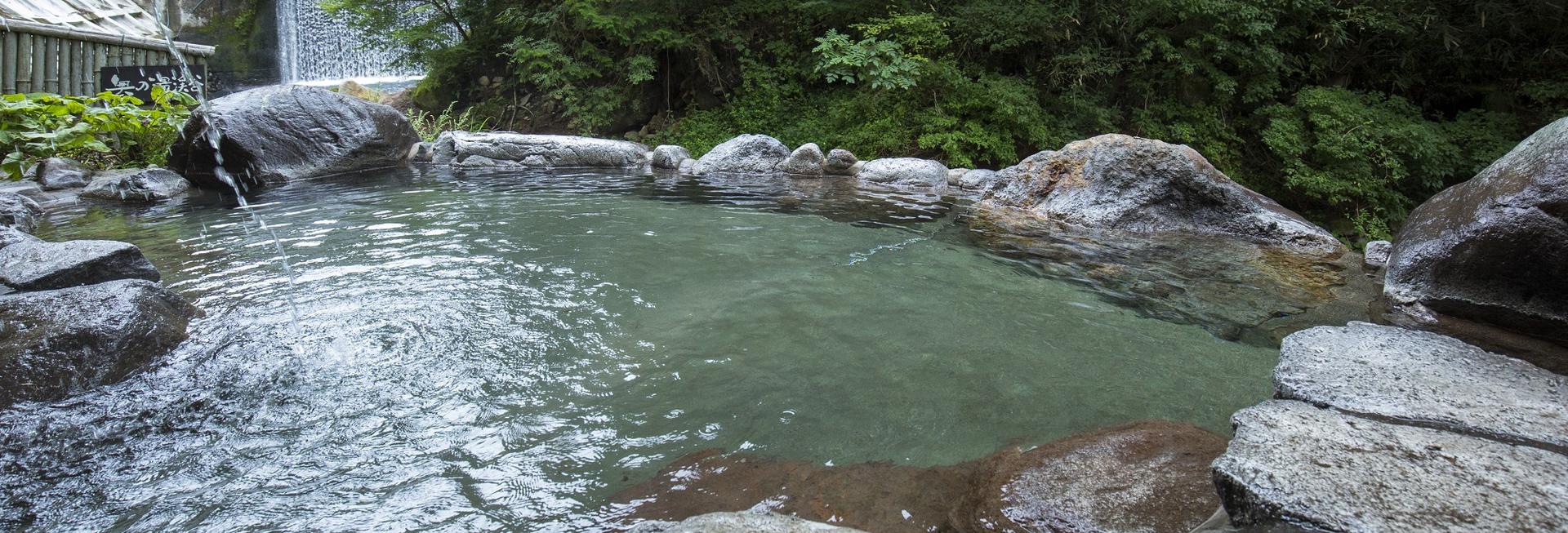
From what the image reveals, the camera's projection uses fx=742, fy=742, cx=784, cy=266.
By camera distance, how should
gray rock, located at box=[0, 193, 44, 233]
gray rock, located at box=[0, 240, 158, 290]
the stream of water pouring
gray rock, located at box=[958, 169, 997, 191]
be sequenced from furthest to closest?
gray rock, located at box=[958, 169, 997, 191]
gray rock, located at box=[0, 193, 44, 233]
the stream of water pouring
gray rock, located at box=[0, 240, 158, 290]

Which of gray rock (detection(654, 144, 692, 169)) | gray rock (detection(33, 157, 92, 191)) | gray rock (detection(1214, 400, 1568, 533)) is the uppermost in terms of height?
gray rock (detection(654, 144, 692, 169))

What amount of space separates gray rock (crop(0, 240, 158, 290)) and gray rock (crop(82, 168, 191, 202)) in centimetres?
431

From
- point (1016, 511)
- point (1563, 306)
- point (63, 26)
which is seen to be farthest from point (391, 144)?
point (1563, 306)

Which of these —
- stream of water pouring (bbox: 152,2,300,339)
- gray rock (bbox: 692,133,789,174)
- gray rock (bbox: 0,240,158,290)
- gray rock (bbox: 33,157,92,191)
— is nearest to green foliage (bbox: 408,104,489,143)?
stream of water pouring (bbox: 152,2,300,339)

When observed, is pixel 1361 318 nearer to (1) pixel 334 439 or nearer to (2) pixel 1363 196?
(1) pixel 334 439

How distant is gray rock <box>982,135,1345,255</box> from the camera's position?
18.8ft

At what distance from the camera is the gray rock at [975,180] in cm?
884

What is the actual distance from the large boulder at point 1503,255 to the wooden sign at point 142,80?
1175 centimetres

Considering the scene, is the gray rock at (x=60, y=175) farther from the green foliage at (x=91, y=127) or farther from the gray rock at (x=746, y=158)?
the gray rock at (x=746, y=158)

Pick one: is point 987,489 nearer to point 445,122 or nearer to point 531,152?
point 531,152

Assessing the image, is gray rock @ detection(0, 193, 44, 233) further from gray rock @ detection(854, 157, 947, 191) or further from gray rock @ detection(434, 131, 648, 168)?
gray rock @ detection(854, 157, 947, 191)

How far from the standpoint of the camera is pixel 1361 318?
3.77 m

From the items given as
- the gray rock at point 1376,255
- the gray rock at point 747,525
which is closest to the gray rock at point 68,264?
the gray rock at point 747,525

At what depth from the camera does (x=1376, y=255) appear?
5.15 m
